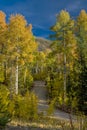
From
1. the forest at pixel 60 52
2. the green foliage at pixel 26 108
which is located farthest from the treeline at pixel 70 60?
the green foliage at pixel 26 108

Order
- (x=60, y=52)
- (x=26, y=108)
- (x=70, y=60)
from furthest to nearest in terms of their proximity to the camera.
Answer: (x=70, y=60) → (x=60, y=52) → (x=26, y=108)

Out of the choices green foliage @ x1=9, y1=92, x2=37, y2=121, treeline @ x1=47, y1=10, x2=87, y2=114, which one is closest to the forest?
treeline @ x1=47, y1=10, x2=87, y2=114

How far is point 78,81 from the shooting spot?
30.0 metres

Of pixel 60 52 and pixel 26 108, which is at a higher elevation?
pixel 60 52

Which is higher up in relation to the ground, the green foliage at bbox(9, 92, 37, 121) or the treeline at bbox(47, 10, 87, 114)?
the treeline at bbox(47, 10, 87, 114)

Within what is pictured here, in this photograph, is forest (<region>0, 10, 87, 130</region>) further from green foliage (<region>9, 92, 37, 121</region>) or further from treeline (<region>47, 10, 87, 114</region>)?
green foliage (<region>9, 92, 37, 121</region>)

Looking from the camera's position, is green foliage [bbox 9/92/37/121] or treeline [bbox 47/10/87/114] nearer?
green foliage [bbox 9/92/37/121]

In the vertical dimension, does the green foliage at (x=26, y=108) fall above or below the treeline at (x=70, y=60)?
below

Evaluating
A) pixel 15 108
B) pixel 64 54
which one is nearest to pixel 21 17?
pixel 64 54

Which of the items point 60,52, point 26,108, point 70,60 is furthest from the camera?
point 70,60

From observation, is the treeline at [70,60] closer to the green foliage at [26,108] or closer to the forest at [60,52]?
the forest at [60,52]

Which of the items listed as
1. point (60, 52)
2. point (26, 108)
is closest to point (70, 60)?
point (60, 52)

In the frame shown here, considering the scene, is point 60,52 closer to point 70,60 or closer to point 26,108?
point 70,60

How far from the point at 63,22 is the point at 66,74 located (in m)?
5.39
